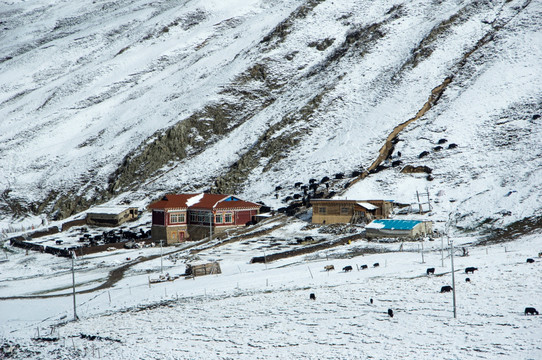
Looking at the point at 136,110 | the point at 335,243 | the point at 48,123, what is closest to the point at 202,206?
the point at 335,243

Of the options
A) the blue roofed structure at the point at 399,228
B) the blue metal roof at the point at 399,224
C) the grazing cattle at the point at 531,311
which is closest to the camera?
the grazing cattle at the point at 531,311

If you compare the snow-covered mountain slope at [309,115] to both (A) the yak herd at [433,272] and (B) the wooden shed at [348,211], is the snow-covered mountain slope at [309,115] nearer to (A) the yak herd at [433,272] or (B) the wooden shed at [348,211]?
(B) the wooden shed at [348,211]

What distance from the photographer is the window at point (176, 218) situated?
63956 mm

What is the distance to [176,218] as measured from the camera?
64.4 metres

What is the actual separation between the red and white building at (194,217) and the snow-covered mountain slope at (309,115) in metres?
12.4

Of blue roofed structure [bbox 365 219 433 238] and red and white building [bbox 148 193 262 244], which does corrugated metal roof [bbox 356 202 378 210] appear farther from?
red and white building [bbox 148 193 262 244]

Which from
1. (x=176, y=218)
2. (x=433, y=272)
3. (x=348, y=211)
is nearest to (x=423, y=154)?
(x=348, y=211)

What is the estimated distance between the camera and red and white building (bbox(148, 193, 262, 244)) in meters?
63.5

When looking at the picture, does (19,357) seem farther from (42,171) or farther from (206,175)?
(42,171)

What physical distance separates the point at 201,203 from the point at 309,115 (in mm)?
37442

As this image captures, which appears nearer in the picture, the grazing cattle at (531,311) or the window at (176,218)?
the grazing cattle at (531,311)

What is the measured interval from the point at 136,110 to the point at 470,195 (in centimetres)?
7775

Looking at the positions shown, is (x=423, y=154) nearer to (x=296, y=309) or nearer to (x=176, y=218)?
(x=176, y=218)

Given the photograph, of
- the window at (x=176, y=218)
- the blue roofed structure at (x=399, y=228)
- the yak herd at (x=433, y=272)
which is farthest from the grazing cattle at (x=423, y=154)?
the yak herd at (x=433, y=272)
